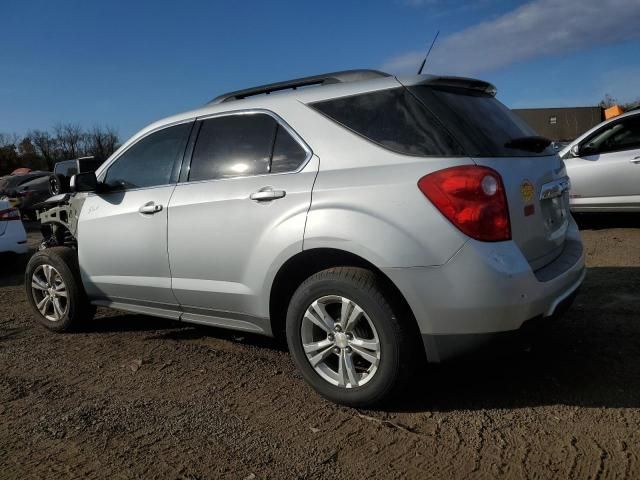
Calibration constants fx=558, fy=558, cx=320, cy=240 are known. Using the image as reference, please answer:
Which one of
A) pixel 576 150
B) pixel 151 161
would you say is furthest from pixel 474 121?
pixel 576 150

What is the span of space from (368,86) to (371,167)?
53cm

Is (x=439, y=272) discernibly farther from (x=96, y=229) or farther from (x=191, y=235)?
(x=96, y=229)

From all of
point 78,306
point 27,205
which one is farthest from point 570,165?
point 27,205

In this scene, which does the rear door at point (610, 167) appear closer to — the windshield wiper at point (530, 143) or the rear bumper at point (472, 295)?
the windshield wiper at point (530, 143)

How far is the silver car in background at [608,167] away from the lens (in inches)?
291

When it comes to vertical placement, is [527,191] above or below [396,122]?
below

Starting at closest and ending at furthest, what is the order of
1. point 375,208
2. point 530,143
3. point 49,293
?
1. point 375,208
2. point 530,143
3. point 49,293

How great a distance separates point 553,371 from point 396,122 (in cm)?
178

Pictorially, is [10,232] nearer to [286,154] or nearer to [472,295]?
[286,154]

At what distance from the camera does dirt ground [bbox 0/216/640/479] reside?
8.31ft

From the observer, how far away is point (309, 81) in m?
3.56

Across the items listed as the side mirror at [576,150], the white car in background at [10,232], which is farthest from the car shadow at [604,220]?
the white car in background at [10,232]

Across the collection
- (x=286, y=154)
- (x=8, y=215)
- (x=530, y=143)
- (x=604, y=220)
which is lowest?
(x=604, y=220)

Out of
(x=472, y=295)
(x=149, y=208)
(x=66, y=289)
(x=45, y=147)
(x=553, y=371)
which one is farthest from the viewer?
(x=45, y=147)
